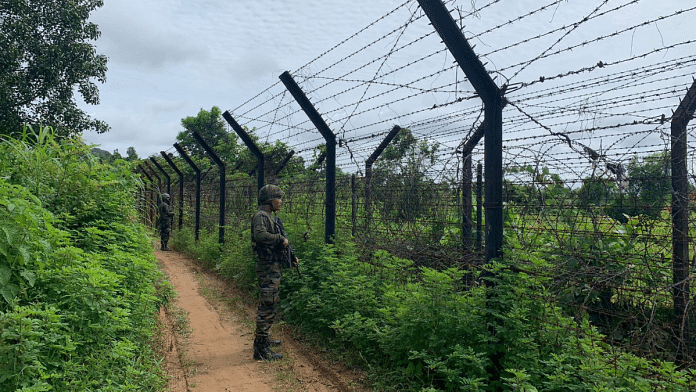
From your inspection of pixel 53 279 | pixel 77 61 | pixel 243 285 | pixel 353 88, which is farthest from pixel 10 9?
pixel 53 279

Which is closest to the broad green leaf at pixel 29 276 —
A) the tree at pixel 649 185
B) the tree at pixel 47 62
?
the tree at pixel 649 185

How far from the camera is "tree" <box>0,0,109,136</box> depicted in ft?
40.8

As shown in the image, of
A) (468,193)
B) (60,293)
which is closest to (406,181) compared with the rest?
(468,193)

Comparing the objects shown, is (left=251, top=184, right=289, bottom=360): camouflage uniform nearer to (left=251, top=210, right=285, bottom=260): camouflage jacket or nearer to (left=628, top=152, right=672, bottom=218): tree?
(left=251, top=210, right=285, bottom=260): camouflage jacket

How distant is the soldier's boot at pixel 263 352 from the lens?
14.2ft

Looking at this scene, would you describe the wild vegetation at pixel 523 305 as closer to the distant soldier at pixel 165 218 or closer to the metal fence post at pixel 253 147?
the metal fence post at pixel 253 147

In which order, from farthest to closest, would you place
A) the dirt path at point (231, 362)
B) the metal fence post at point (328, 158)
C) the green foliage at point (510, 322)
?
the metal fence post at point (328, 158), the dirt path at point (231, 362), the green foliage at point (510, 322)

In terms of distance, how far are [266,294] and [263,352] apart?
1.91 ft

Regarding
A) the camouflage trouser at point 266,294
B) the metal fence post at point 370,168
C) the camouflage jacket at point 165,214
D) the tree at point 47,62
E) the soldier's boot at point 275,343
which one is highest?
the tree at point 47,62

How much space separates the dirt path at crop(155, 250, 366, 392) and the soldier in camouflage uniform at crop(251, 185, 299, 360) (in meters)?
0.28

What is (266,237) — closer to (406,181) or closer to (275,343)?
(275,343)

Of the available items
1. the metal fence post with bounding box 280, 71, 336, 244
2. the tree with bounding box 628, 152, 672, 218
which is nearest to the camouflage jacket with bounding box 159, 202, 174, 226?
the metal fence post with bounding box 280, 71, 336, 244

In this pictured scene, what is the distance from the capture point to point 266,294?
15.0 ft

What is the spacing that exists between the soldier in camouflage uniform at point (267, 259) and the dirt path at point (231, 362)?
28cm
